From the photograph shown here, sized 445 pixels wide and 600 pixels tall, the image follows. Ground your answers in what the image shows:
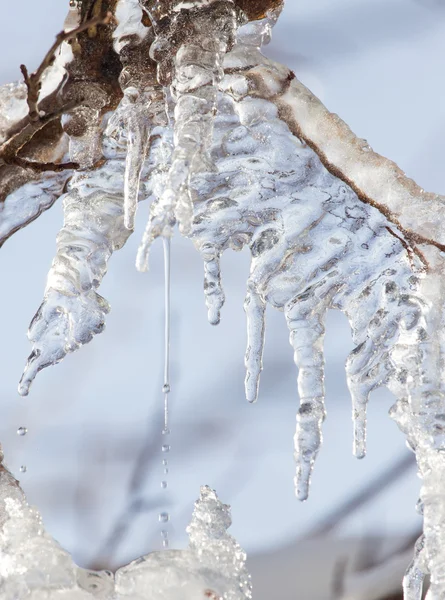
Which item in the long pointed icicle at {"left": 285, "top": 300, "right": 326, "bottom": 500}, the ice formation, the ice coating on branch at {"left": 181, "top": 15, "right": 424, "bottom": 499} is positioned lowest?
the ice formation

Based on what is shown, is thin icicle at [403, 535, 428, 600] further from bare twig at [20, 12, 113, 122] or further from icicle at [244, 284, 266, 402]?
bare twig at [20, 12, 113, 122]

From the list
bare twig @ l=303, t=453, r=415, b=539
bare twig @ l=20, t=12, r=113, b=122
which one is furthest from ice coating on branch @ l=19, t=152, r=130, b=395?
bare twig @ l=303, t=453, r=415, b=539

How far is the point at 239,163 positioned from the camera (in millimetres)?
737

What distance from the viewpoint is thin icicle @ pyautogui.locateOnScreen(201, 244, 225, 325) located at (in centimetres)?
81

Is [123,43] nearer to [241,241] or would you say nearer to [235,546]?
[241,241]

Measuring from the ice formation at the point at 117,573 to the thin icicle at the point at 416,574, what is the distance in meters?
0.20

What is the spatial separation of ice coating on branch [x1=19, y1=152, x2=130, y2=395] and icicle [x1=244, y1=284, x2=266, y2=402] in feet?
0.51

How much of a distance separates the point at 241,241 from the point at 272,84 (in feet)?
0.62

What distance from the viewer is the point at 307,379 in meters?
0.78

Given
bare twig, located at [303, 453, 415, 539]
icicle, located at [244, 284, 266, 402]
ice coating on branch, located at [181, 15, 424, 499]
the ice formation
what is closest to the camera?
the ice formation

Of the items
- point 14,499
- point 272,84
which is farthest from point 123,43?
point 14,499

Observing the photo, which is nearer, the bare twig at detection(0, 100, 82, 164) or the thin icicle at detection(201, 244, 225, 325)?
the bare twig at detection(0, 100, 82, 164)

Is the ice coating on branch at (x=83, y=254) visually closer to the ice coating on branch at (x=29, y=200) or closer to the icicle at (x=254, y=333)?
the ice coating on branch at (x=29, y=200)

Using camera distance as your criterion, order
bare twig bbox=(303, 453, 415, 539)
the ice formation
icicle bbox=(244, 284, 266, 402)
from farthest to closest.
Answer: bare twig bbox=(303, 453, 415, 539) < icicle bbox=(244, 284, 266, 402) < the ice formation
